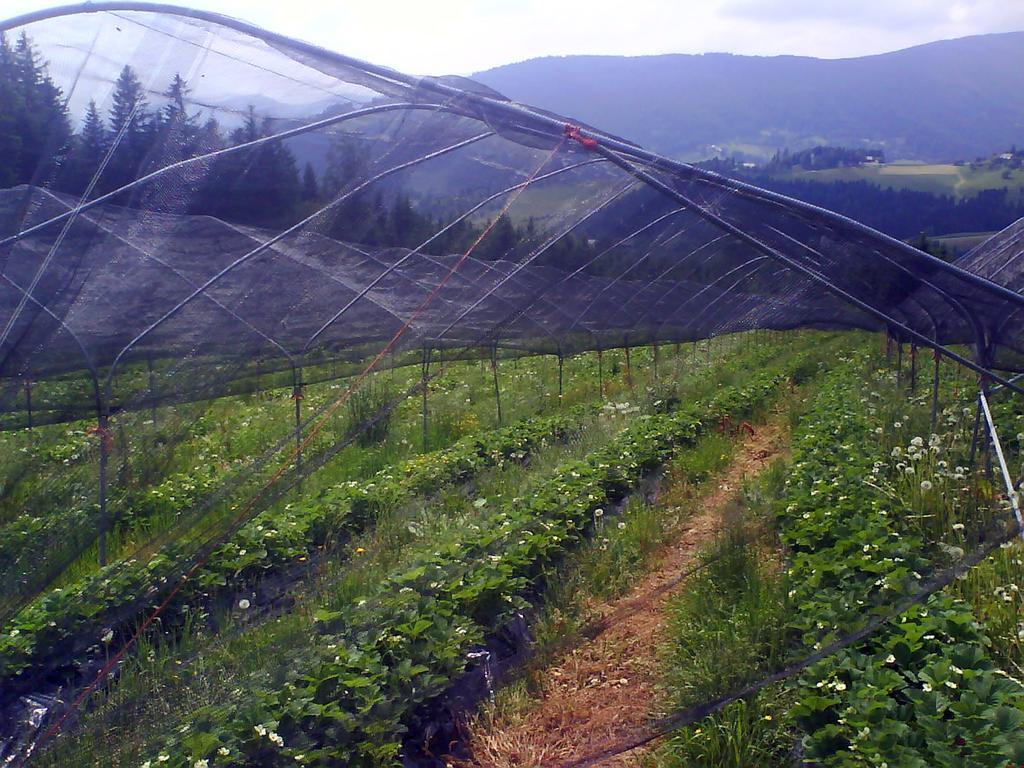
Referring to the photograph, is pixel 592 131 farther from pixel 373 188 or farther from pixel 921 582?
pixel 921 582

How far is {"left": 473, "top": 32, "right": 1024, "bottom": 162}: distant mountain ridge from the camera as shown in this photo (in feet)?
265

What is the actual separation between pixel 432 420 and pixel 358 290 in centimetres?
439

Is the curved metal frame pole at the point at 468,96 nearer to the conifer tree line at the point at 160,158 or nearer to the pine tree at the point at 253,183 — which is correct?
the conifer tree line at the point at 160,158

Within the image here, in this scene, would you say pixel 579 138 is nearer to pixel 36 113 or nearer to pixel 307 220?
pixel 307 220

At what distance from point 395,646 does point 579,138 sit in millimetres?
2013

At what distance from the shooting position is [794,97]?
118 m

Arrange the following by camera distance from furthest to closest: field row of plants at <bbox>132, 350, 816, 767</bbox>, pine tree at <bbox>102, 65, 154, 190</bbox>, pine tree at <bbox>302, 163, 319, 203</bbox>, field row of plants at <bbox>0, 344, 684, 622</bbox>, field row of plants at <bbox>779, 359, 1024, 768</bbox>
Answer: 1. pine tree at <bbox>302, 163, 319, 203</bbox>
2. pine tree at <bbox>102, 65, 154, 190</bbox>
3. field row of plants at <bbox>0, 344, 684, 622</bbox>
4. field row of plants at <bbox>132, 350, 816, 767</bbox>
5. field row of plants at <bbox>779, 359, 1024, 768</bbox>

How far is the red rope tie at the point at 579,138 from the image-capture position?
299 centimetres

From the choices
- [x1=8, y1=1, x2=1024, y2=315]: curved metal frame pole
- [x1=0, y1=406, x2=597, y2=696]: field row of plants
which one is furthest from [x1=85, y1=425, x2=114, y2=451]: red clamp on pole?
[x1=8, y1=1, x2=1024, y2=315]: curved metal frame pole

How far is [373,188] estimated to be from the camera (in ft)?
11.3

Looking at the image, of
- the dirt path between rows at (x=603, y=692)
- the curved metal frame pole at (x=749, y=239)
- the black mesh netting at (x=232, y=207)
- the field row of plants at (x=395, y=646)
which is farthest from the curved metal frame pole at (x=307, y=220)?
the dirt path between rows at (x=603, y=692)

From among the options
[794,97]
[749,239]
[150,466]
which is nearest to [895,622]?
[749,239]

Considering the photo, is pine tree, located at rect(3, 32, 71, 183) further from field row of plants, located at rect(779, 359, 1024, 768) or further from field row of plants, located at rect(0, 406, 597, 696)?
field row of plants, located at rect(779, 359, 1024, 768)

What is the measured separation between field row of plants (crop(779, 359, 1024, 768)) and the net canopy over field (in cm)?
89
